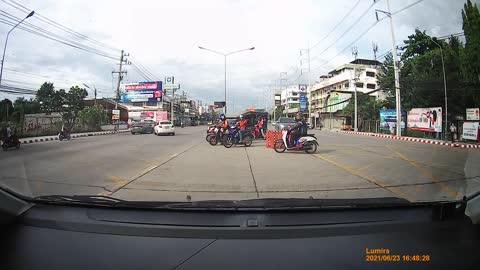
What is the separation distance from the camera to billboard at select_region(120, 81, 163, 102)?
7319 centimetres

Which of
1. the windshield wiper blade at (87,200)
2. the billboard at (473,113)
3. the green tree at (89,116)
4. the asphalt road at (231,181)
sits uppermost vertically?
the green tree at (89,116)

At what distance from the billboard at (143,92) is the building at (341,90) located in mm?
29530

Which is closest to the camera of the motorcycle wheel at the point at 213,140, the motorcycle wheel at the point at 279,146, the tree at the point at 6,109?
the tree at the point at 6,109

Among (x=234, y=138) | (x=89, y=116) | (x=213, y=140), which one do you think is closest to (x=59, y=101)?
(x=234, y=138)

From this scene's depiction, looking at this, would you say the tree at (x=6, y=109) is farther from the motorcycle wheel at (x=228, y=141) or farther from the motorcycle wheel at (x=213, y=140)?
the motorcycle wheel at (x=213, y=140)

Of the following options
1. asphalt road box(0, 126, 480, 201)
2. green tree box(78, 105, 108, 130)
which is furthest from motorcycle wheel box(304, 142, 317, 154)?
green tree box(78, 105, 108, 130)

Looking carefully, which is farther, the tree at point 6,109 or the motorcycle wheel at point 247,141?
the motorcycle wheel at point 247,141

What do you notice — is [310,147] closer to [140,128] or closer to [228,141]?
[228,141]

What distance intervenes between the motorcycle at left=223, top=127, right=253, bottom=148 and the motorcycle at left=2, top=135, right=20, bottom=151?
10.8m

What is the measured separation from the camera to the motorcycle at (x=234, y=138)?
16.7 meters

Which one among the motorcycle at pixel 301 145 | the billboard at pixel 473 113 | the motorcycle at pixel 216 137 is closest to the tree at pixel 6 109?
the billboard at pixel 473 113

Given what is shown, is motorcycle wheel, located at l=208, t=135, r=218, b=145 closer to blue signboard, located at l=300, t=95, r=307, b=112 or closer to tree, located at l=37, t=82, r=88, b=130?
tree, located at l=37, t=82, r=88, b=130

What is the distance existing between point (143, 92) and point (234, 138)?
60.6 m

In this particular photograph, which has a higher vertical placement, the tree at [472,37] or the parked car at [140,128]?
the tree at [472,37]
